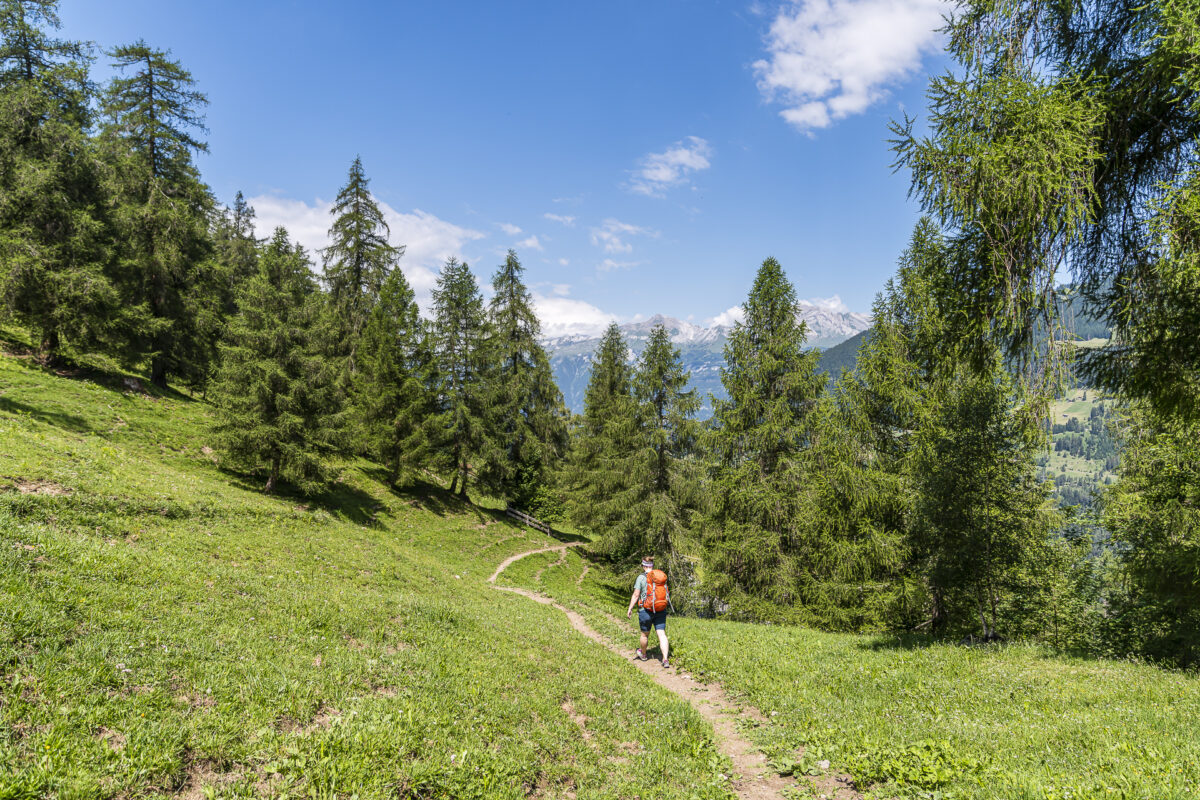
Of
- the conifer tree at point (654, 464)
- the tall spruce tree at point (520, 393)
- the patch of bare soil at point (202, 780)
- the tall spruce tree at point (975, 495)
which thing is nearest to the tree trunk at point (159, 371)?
the tall spruce tree at point (520, 393)

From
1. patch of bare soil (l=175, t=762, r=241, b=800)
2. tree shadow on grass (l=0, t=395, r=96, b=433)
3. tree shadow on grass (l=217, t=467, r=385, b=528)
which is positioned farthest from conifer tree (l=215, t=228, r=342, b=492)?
patch of bare soil (l=175, t=762, r=241, b=800)

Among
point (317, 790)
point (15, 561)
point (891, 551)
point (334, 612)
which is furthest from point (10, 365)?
point (891, 551)

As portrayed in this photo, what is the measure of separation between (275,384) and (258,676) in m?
19.0

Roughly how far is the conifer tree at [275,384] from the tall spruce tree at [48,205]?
6.75 metres

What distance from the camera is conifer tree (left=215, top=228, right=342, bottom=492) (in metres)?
21.2

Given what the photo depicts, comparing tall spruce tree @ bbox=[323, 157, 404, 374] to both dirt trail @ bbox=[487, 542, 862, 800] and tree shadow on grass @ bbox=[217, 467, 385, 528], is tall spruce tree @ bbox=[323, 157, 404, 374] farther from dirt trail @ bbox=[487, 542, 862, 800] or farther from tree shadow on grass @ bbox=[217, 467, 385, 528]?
dirt trail @ bbox=[487, 542, 862, 800]

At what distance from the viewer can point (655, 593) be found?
42.6 ft

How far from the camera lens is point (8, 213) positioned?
20688 mm

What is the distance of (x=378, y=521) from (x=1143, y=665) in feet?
96.0

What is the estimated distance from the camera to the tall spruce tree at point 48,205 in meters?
20.6

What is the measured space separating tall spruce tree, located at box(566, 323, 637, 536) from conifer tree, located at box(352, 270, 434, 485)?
11.2 m

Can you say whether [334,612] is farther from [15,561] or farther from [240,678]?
[15,561]

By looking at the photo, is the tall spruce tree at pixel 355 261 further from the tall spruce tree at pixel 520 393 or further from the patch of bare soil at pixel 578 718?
the patch of bare soil at pixel 578 718

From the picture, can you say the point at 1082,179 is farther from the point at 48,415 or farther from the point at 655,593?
the point at 48,415
